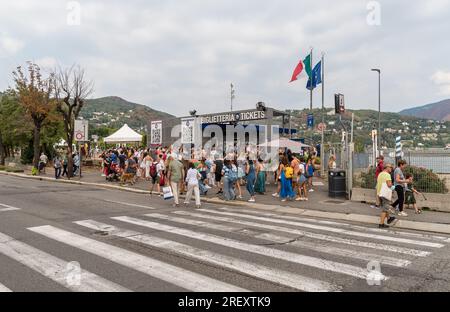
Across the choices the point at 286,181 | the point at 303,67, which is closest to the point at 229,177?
the point at 286,181

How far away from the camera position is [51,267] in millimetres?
5797

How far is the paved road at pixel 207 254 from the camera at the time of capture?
205 inches

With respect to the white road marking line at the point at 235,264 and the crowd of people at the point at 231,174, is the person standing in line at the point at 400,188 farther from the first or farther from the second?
the white road marking line at the point at 235,264

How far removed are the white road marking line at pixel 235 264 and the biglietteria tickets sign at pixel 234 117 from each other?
11335 millimetres

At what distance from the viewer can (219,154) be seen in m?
19.5

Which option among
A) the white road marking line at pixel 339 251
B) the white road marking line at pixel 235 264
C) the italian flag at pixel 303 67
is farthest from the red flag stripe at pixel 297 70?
the white road marking line at pixel 235 264

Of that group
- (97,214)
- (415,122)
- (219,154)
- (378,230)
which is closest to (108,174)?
(219,154)

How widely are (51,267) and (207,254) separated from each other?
2.54m

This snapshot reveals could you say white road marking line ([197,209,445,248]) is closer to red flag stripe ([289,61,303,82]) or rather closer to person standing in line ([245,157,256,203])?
person standing in line ([245,157,256,203])

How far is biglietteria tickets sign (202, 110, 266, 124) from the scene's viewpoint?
1852 centimetres

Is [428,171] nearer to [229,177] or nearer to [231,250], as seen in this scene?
[229,177]
